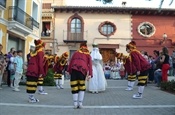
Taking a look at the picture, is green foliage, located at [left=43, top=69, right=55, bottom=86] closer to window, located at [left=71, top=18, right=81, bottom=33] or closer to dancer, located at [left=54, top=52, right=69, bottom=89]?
dancer, located at [left=54, top=52, right=69, bottom=89]

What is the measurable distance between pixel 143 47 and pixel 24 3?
15.3 metres

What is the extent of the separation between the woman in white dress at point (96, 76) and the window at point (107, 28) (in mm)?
18837

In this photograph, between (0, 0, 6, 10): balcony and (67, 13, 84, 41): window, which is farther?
(67, 13, 84, 41): window

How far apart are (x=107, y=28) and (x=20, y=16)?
45.9 ft

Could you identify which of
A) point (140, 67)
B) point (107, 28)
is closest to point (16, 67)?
point (140, 67)

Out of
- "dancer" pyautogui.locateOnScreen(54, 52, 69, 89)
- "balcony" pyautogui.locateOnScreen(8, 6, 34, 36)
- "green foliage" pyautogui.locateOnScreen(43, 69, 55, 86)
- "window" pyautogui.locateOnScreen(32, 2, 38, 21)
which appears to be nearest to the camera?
"dancer" pyautogui.locateOnScreen(54, 52, 69, 89)

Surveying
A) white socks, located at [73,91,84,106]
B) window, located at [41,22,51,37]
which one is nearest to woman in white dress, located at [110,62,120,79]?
window, located at [41,22,51,37]

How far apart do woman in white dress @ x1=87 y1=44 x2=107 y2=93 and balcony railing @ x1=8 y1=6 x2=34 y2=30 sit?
7.77 metres

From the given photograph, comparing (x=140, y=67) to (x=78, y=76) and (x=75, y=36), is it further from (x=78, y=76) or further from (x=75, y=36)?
(x=75, y=36)

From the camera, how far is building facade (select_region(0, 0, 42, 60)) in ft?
57.9

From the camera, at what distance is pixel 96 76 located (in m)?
12.7

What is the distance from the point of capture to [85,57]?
864cm

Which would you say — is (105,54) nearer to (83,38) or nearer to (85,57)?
(83,38)

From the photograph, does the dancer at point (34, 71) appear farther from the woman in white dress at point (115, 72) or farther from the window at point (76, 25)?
the window at point (76, 25)
